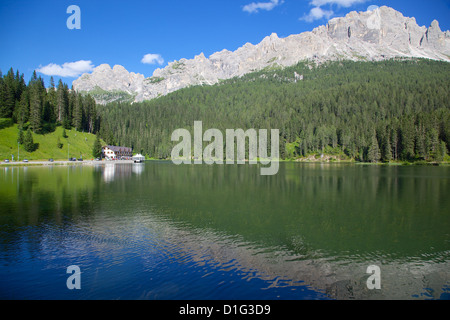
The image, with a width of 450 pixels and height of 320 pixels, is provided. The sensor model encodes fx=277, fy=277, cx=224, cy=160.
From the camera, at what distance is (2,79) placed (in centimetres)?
14738

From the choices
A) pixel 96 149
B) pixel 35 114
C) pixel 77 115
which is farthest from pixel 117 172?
pixel 77 115

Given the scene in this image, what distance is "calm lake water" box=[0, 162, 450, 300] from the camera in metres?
14.9

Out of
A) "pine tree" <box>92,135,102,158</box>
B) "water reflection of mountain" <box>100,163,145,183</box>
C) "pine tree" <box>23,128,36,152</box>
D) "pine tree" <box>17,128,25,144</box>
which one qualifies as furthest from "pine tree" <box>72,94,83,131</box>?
"water reflection of mountain" <box>100,163,145,183</box>

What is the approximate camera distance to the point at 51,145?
450 ft

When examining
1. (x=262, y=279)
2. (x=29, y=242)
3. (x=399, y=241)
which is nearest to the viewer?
(x=262, y=279)

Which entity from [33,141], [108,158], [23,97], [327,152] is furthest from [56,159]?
[327,152]

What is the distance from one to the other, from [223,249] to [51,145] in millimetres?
145284

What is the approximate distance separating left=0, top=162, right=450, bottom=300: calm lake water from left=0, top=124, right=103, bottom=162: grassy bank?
4092 inches

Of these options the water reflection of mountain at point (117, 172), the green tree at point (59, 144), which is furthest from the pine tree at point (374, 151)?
the green tree at point (59, 144)

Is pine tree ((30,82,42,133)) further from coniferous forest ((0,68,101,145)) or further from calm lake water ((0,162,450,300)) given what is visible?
calm lake water ((0,162,450,300))
